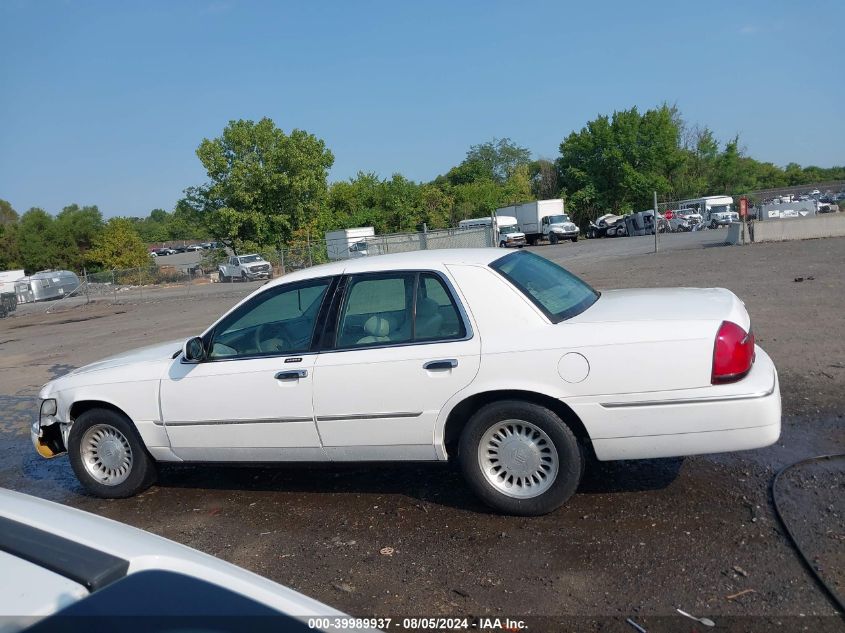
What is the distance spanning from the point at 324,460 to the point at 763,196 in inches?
3104

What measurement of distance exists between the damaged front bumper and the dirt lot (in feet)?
1.42

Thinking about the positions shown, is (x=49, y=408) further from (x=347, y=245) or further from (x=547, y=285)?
(x=347, y=245)

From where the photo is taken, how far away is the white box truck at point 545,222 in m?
51.5

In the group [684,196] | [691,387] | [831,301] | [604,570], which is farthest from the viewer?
[684,196]

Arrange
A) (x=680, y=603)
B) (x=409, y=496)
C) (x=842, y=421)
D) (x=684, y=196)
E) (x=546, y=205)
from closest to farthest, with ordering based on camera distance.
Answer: (x=680, y=603) < (x=409, y=496) < (x=842, y=421) < (x=546, y=205) < (x=684, y=196)

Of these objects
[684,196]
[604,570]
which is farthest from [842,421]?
[684,196]

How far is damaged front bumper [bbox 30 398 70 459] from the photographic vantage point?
18.4 ft

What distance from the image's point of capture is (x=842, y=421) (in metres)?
5.88

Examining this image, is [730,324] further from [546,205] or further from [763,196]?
[763,196]

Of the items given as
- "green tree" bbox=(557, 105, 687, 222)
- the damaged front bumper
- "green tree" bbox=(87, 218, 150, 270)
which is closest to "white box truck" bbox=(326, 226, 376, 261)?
"green tree" bbox=(87, 218, 150, 270)

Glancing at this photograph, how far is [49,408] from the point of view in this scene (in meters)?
5.61

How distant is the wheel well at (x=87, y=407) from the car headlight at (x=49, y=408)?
5.1 inches

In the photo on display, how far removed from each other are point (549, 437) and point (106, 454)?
11.2 feet

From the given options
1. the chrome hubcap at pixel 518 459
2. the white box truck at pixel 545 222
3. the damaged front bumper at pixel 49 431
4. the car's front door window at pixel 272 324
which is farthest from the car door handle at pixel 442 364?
the white box truck at pixel 545 222
